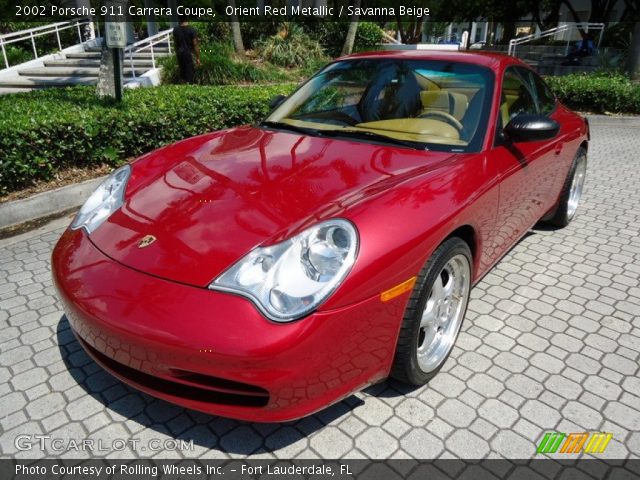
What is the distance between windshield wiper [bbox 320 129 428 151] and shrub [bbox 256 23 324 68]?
1163 centimetres

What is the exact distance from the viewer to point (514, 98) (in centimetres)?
321

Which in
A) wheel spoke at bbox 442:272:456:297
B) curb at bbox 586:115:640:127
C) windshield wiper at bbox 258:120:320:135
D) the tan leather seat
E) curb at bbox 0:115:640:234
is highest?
the tan leather seat

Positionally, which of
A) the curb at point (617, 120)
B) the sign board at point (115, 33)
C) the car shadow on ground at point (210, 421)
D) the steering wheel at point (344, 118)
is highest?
the sign board at point (115, 33)

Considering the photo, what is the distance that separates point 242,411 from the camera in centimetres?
179

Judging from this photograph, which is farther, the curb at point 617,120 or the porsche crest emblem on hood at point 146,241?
the curb at point 617,120

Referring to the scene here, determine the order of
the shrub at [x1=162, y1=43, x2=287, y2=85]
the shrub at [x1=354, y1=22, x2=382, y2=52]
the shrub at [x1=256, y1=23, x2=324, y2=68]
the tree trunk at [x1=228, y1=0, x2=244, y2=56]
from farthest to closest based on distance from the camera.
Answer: the shrub at [x1=354, y1=22, x2=382, y2=52], the shrub at [x1=256, y1=23, x2=324, y2=68], the tree trunk at [x1=228, y1=0, x2=244, y2=56], the shrub at [x1=162, y1=43, x2=287, y2=85]

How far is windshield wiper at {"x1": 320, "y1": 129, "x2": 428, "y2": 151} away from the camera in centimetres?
267

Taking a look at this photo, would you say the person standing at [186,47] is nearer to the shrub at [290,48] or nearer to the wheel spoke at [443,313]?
the shrub at [290,48]

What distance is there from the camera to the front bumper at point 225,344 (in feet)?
5.49

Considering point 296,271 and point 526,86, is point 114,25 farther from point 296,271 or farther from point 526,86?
point 296,271

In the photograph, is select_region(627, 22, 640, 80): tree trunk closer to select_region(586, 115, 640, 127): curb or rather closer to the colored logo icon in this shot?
select_region(586, 115, 640, 127): curb

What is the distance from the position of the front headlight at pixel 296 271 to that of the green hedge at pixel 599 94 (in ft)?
34.2

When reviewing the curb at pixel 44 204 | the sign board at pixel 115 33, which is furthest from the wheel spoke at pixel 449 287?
the sign board at pixel 115 33

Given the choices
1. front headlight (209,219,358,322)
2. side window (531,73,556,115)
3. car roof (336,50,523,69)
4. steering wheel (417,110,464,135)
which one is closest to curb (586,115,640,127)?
side window (531,73,556,115)
